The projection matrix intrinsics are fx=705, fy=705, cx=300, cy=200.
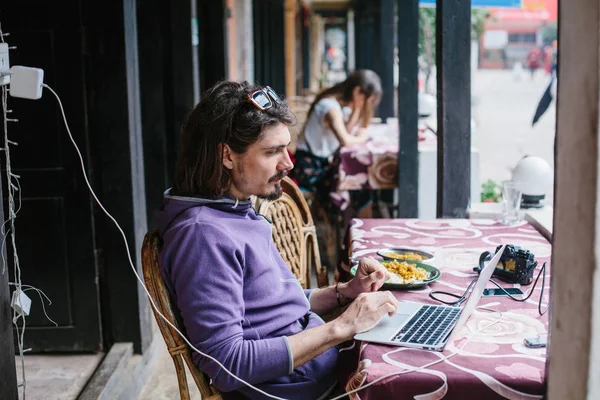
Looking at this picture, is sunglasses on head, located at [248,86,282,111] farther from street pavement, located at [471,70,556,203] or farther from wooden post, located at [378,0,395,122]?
wooden post, located at [378,0,395,122]

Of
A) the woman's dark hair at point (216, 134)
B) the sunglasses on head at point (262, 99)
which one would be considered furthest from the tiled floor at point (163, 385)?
the sunglasses on head at point (262, 99)

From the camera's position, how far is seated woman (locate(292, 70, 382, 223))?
520 cm

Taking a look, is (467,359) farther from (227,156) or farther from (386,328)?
(227,156)

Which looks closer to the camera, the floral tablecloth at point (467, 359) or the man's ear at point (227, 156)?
the floral tablecloth at point (467, 359)

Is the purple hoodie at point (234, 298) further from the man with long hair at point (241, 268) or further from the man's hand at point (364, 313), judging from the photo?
the man's hand at point (364, 313)

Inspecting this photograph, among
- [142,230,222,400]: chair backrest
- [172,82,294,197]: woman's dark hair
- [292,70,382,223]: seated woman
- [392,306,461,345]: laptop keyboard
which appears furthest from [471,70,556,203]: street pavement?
[142,230,222,400]: chair backrest

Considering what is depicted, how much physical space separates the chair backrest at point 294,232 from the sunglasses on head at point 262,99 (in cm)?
55

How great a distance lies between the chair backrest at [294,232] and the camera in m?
2.31

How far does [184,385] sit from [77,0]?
1929 mm

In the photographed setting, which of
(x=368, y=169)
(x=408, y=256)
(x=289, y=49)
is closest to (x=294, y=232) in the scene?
(x=408, y=256)

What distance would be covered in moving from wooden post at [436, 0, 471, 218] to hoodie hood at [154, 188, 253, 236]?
190cm

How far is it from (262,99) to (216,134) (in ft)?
0.47

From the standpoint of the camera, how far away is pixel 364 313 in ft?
5.26

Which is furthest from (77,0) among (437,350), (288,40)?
(288,40)
